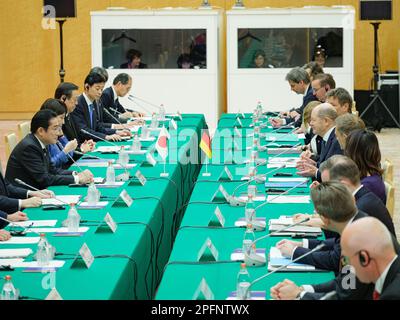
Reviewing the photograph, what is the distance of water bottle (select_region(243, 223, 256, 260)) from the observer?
4715mm

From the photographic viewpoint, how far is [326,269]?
182 inches

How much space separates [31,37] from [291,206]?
32.5 feet

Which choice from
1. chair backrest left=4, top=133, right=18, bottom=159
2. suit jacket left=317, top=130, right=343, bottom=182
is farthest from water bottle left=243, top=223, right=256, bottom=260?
chair backrest left=4, top=133, right=18, bottom=159

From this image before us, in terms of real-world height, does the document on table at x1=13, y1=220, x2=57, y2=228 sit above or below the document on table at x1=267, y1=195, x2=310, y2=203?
below

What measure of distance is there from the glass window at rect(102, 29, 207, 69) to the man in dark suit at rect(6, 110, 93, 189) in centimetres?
630

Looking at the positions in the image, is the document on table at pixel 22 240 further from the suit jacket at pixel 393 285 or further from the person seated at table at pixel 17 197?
the suit jacket at pixel 393 285

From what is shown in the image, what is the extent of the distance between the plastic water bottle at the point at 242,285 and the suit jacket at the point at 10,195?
219 cm

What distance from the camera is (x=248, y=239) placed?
5043mm

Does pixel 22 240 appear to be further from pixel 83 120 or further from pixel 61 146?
pixel 83 120

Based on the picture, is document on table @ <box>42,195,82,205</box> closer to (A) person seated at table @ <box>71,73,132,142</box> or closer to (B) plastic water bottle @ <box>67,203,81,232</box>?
(B) plastic water bottle @ <box>67,203,81,232</box>

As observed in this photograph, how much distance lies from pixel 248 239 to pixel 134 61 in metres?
8.34

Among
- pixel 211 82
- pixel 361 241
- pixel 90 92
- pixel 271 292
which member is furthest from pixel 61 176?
pixel 211 82

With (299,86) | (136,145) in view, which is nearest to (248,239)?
(136,145)

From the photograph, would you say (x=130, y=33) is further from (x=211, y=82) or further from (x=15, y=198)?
(x=15, y=198)
